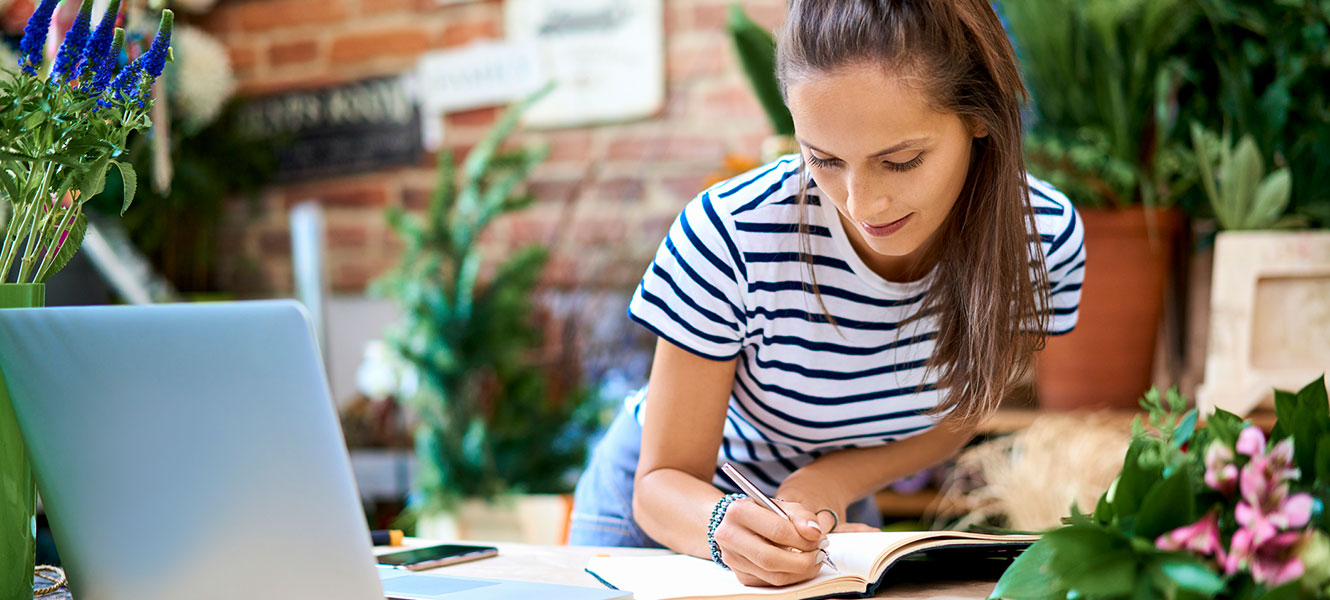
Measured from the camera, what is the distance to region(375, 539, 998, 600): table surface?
0.73 meters

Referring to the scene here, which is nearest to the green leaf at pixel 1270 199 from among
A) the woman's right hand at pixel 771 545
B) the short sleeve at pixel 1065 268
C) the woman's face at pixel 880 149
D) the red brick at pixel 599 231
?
the short sleeve at pixel 1065 268

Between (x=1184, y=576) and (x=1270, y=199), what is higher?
(x=1270, y=199)

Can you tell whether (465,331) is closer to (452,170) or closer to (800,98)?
(452,170)

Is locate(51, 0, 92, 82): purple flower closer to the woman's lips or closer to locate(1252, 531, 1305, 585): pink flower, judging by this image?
the woman's lips

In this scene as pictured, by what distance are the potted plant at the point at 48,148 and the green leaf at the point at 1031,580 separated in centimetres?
54

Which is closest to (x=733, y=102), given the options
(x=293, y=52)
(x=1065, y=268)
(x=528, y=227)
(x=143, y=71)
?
(x=528, y=227)

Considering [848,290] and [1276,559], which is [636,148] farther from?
[1276,559]

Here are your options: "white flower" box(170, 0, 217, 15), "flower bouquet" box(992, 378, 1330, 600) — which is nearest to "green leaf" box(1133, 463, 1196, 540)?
"flower bouquet" box(992, 378, 1330, 600)

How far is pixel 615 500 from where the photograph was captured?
1135 mm

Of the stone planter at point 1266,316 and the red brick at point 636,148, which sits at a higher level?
the red brick at point 636,148

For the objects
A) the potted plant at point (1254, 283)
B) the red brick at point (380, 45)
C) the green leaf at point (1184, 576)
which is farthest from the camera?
the red brick at point (380, 45)

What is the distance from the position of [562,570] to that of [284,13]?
198 centimetres

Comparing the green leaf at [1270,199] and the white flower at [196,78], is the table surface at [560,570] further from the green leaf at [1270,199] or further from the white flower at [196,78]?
the white flower at [196,78]

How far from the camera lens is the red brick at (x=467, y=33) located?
226cm
